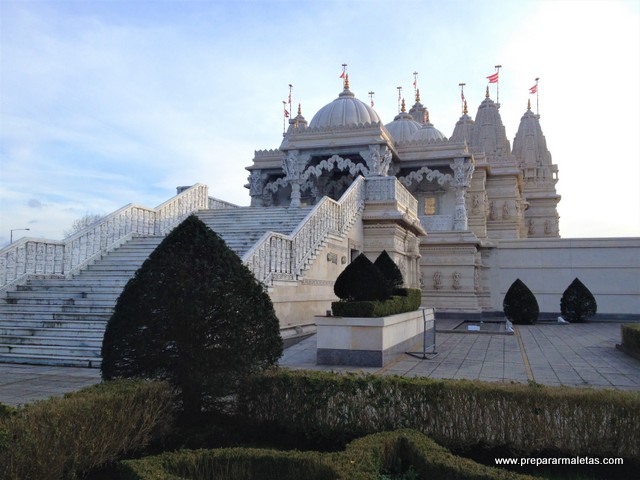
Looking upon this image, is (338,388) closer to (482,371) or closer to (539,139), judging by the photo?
(482,371)

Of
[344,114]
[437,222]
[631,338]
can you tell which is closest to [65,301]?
[631,338]

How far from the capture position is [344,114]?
27797 mm

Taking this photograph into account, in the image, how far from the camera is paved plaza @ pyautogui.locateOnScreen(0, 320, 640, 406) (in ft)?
26.7

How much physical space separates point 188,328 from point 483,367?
6417 millimetres

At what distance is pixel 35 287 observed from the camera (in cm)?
1343

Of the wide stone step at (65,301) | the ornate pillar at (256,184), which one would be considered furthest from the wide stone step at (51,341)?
the ornate pillar at (256,184)

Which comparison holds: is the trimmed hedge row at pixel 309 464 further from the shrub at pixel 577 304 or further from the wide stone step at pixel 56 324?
the shrub at pixel 577 304

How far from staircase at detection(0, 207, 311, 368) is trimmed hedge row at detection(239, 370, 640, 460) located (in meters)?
5.55

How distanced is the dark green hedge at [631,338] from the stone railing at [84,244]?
1333 centimetres

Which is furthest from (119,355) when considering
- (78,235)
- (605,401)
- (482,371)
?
(78,235)

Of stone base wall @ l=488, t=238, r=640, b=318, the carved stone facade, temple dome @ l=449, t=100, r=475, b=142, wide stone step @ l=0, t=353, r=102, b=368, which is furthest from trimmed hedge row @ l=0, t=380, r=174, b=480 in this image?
temple dome @ l=449, t=100, r=475, b=142

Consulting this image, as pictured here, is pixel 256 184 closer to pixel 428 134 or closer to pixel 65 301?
pixel 428 134

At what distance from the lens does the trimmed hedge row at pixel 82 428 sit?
373 cm

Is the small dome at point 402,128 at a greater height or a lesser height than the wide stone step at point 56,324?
greater
